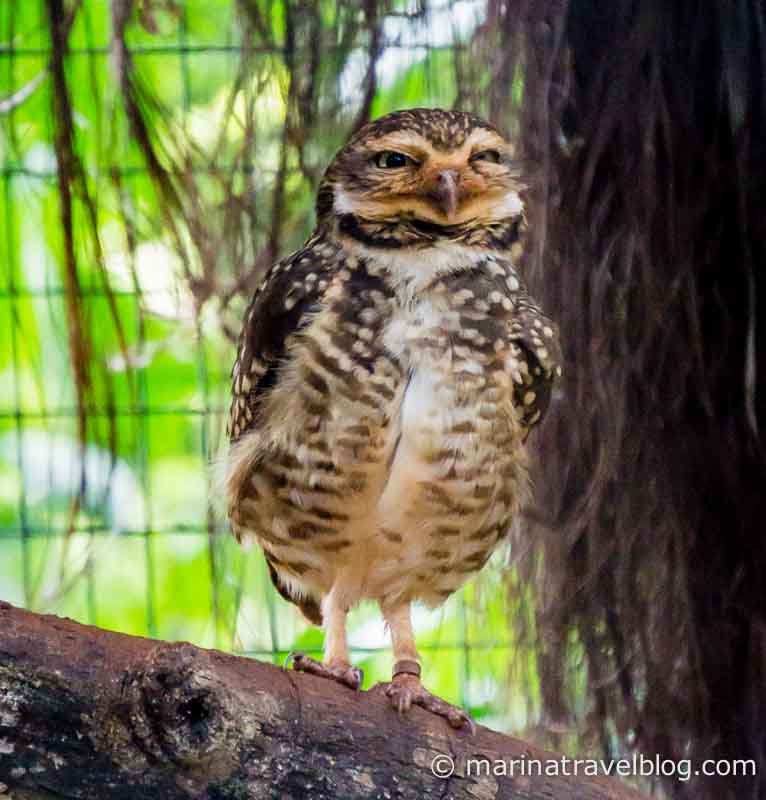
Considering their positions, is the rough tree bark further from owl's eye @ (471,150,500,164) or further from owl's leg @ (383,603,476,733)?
owl's eye @ (471,150,500,164)

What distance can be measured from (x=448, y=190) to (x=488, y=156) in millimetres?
75

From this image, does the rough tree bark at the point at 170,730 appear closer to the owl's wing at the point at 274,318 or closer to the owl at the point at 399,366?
the owl at the point at 399,366

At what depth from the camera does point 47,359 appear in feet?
7.53

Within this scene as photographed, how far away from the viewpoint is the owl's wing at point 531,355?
1.44 meters

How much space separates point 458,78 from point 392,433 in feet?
1.39

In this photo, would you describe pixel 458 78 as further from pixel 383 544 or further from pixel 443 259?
pixel 383 544

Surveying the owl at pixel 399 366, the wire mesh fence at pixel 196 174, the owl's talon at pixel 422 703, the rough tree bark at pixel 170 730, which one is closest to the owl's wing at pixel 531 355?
the owl at pixel 399 366

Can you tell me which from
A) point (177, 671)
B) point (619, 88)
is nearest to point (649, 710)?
point (619, 88)

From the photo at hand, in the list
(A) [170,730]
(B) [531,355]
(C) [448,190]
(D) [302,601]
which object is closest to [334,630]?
(D) [302,601]

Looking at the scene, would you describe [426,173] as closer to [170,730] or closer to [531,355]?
[531,355]

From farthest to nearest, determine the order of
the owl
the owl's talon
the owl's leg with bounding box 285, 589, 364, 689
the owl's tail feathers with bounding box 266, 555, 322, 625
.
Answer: the owl's tail feathers with bounding box 266, 555, 322, 625 → the owl's leg with bounding box 285, 589, 364, 689 → the owl → the owl's talon

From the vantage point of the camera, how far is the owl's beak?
1387 mm

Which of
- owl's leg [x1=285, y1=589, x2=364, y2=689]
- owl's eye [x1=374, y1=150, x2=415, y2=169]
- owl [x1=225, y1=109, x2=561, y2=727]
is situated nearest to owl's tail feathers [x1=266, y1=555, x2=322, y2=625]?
owl's leg [x1=285, y1=589, x2=364, y2=689]

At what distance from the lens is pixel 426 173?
141 centimetres
